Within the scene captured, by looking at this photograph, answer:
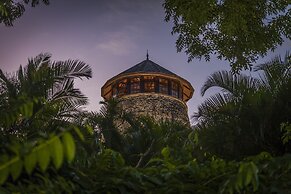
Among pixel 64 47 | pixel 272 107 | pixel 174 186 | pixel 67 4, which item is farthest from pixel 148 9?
pixel 174 186

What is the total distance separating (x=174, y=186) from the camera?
7.32 ft

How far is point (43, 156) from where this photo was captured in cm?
95

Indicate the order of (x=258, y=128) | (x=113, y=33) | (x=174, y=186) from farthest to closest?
(x=113, y=33) < (x=258, y=128) < (x=174, y=186)

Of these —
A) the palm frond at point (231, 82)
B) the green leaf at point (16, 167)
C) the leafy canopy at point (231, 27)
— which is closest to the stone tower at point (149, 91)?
the palm frond at point (231, 82)

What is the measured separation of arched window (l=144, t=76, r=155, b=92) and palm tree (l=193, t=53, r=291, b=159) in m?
12.2

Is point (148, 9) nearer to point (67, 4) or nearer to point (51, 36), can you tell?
point (51, 36)

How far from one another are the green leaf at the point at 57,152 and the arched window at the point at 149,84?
64.5 feet

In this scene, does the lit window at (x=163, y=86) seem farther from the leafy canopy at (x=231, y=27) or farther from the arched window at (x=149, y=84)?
the leafy canopy at (x=231, y=27)

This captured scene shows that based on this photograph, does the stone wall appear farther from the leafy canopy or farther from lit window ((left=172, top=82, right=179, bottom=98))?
the leafy canopy

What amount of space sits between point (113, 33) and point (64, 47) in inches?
132

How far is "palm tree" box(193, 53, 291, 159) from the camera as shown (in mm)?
7199

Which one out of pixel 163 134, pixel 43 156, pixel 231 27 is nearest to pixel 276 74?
pixel 163 134

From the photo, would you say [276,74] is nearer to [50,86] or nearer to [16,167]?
[50,86]

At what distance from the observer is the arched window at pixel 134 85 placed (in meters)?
20.6
